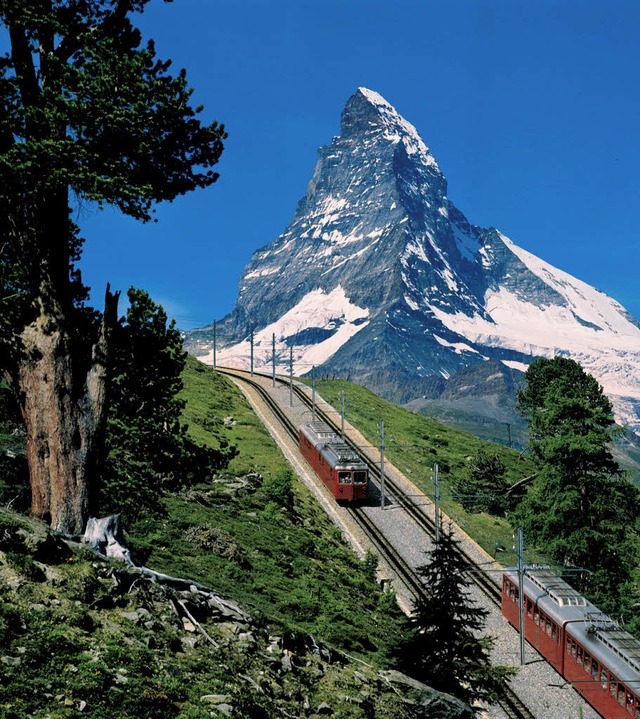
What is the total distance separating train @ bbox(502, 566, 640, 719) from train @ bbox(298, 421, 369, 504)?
19.2 m

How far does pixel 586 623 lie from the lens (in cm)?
3247

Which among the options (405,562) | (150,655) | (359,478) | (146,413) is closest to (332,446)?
(359,478)

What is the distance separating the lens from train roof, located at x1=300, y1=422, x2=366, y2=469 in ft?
197

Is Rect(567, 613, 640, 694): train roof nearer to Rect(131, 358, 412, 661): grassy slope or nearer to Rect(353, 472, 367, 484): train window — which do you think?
Rect(131, 358, 412, 661): grassy slope

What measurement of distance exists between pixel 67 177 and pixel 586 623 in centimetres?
2944

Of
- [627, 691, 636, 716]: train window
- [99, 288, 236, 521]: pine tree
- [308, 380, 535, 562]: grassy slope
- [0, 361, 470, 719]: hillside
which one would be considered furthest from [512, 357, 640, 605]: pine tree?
[99, 288, 236, 521]: pine tree

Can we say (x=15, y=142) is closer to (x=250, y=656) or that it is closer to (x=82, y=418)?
(x=82, y=418)

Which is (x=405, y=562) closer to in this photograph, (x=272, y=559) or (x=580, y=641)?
(x=272, y=559)

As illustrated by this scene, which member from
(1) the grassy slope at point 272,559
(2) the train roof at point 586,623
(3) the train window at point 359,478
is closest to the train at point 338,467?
(3) the train window at point 359,478

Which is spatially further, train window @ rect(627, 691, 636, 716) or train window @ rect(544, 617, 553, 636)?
train window @ rect(544, 617, 553, 636)

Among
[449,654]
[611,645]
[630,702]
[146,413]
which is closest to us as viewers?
[146,413]

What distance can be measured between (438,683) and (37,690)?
1459 centimetres

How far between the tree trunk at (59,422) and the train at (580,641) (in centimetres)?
2294

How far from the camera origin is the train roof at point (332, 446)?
197ft
